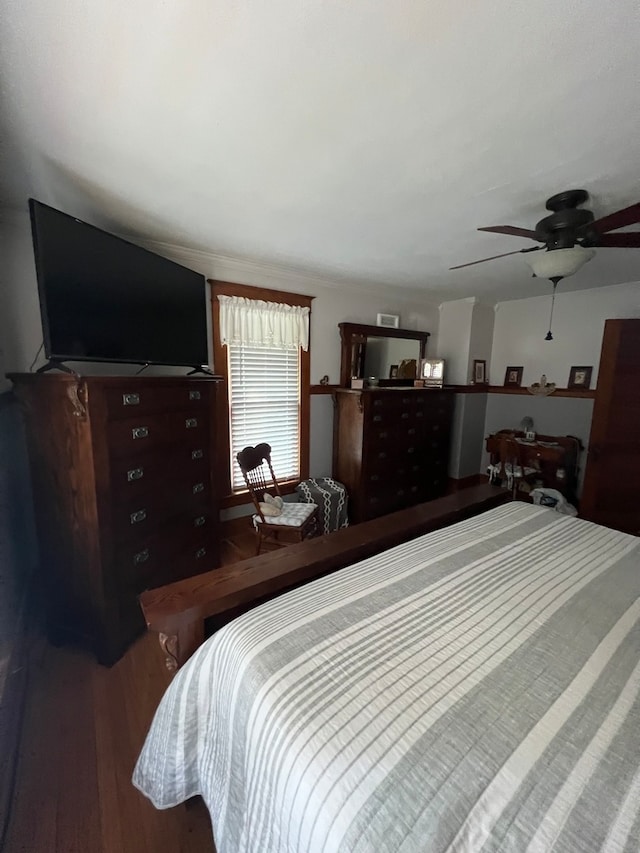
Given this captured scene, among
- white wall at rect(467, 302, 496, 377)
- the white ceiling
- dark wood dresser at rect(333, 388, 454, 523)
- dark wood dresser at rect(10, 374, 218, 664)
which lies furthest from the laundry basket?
white wall at rect(467, 302, 496, 377)

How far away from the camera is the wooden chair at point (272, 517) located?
243 centimetres

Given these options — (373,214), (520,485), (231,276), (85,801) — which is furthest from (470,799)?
(520,485)

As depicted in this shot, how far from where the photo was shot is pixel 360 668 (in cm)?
78

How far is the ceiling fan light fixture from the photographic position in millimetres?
1505

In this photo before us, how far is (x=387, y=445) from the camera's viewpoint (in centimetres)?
318

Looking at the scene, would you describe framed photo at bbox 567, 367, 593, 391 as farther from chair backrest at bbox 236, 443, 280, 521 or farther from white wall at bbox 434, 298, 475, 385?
chair backrest at bbox 236, 443, 280, 521

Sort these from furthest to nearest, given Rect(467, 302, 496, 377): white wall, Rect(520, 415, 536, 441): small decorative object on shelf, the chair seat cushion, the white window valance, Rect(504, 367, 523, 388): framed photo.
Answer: Rect(504, 367, 523, 388): framed photo
Rect(467, 302, 496, 377): white wall
Rect(520, 415, 536, 441): small decorative object on shelf
the white window valance
the chair seat cushion

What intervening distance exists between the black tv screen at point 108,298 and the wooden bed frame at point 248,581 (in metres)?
1.22

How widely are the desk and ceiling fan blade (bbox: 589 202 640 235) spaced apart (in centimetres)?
236

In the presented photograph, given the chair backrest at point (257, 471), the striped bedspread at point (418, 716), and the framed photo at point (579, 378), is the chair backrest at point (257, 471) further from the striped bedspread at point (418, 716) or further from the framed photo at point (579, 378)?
the framed photo at point (579, 378)

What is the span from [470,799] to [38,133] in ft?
7.23

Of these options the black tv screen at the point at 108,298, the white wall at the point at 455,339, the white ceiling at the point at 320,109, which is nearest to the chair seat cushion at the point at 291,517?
the black tv screen at the point at 108,298

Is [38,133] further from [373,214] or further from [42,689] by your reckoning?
[42,689]

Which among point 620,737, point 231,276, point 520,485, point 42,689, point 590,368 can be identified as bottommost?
point 42,689
